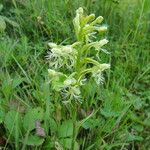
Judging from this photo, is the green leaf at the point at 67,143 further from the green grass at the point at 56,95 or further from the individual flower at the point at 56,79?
the individual flower at the point at 56,79

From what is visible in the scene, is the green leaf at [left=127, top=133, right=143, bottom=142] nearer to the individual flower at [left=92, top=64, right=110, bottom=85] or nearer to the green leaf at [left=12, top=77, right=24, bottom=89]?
the individual flower at [left=92, top=64, right=110, bottom=85]

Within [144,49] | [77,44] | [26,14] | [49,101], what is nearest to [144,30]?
[144,49]

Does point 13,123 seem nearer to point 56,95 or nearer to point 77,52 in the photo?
point 56,95

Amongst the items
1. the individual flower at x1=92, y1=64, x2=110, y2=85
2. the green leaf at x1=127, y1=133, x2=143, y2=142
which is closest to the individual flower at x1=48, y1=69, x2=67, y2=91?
the individual flower at x1=92, y1=64, x2=110, y2=85

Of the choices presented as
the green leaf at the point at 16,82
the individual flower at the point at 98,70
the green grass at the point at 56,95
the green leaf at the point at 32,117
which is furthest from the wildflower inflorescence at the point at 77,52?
the green leaf at the point at 16,82

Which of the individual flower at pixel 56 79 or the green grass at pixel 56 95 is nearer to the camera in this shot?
the individual flower at pixel 56 79

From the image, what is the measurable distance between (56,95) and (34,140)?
1.00 feet

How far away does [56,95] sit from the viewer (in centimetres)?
231

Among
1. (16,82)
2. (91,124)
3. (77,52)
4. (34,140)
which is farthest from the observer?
(16,82)

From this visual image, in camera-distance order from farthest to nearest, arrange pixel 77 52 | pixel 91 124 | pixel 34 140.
→ pixel 91 124 → pixel 34 140 → pixel 77 52

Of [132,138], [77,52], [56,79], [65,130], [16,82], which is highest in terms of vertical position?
[77,52]

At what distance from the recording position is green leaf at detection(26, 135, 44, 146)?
209 cm

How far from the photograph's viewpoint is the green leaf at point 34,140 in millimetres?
2086

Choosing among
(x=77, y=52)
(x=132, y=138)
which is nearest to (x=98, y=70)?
(x=77, y=52)
